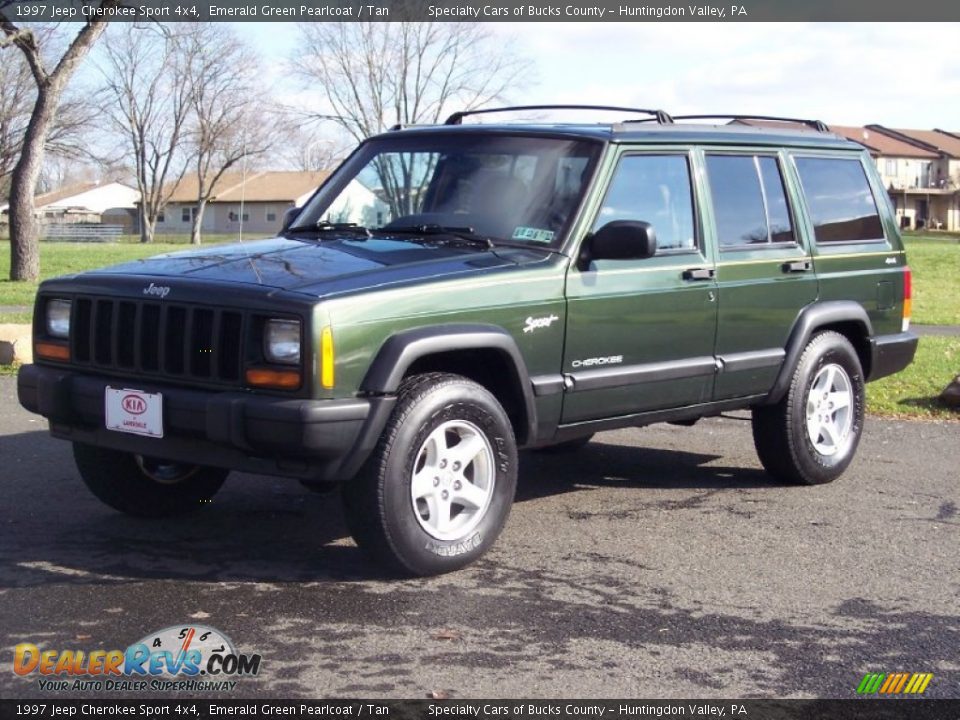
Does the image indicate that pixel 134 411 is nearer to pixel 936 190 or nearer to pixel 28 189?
pixel 28 189

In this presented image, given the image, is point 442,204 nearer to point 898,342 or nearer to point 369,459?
point 369,459

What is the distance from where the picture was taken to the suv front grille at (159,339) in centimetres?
484

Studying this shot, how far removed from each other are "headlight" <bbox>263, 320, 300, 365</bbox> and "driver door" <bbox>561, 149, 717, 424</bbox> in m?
1.42

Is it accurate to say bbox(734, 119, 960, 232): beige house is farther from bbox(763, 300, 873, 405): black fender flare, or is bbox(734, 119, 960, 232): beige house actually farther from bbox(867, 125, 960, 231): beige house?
bbox(763, 300, 873, 405): black fender flare

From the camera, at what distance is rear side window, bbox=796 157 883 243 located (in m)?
7.14

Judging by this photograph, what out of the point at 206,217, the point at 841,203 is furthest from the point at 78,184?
the point at 841,203

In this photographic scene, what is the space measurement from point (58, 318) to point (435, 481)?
189 cm

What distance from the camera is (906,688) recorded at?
12.9ft

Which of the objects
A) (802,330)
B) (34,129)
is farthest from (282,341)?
(34,129)

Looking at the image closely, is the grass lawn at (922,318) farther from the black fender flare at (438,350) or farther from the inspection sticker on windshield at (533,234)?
the black fender flare at (438,350)

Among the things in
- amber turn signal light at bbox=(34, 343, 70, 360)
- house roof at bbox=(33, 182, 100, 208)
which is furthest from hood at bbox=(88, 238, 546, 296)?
house roof at bbox=(33, 182, 100, 208)

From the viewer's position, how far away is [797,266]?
680cm

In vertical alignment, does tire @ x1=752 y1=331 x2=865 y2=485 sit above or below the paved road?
above

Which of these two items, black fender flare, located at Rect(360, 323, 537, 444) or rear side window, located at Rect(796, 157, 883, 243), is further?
rear side window, located at Rect(796, 157, 883, 243)
